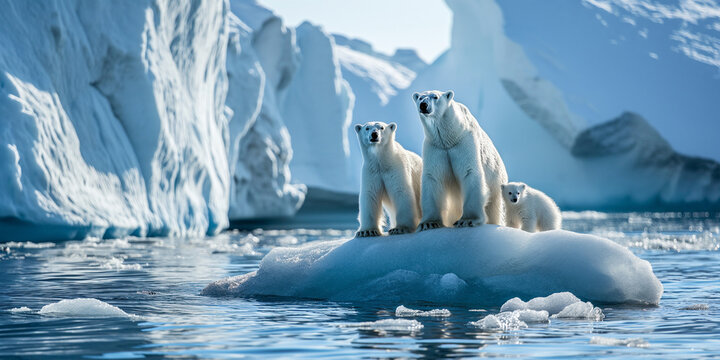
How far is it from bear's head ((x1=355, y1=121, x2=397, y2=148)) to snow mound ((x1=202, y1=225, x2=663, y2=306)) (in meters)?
0.75

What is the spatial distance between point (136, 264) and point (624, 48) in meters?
27.1

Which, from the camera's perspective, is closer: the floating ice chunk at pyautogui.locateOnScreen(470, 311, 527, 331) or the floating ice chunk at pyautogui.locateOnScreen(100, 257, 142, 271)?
the floating ice chunk at pyautogui.locateOnScreen(470, 311, 527, 331)

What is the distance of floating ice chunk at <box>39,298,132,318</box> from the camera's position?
5.54 meters

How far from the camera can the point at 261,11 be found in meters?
43.8

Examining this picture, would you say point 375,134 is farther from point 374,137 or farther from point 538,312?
point 538,312

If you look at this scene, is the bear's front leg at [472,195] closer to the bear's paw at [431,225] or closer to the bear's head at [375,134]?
the bear's paw at [431,225]

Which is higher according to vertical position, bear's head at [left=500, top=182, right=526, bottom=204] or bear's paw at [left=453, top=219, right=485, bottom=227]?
bear's head at [left=500, top=182, right=526, bottom=204]

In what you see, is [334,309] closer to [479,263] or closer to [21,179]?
[479,263]

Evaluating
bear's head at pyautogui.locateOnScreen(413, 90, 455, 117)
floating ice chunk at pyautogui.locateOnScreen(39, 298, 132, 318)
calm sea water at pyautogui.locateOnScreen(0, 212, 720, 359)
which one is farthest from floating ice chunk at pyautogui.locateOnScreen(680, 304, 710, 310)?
floating ice chunk at pyautogui.locateOnScreen(39, 298, 132, 318)

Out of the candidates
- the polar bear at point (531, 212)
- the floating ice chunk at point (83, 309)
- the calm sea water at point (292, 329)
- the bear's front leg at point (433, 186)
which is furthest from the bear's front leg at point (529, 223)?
the floating ice chunk at point (83, 309)

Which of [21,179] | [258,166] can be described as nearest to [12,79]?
[21,179]

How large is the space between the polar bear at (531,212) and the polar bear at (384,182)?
159 cm

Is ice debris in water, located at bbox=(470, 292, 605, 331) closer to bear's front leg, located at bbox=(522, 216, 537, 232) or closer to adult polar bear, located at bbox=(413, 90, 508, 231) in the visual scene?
adult polar bear, located at bbox=(413, 90, 508, 231)

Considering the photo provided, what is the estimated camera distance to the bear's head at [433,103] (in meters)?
6.35
